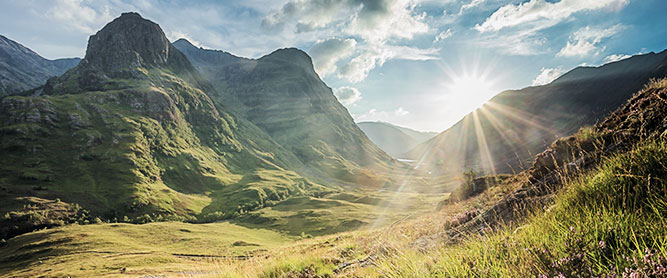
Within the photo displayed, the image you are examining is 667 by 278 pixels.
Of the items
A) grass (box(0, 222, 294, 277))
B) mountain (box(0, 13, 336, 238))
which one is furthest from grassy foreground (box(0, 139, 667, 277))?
mountain (box(0, 13, 336, 238))

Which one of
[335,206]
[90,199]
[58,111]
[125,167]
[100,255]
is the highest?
[58,111]

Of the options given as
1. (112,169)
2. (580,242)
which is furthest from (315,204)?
(580,242)

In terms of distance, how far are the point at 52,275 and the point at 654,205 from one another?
69349mm

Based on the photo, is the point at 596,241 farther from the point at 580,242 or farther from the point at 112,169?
the point at 112,169

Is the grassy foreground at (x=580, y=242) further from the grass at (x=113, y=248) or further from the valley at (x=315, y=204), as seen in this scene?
the grass at (x=113, y=248)

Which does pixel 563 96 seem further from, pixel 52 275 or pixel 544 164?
pixel 52 275

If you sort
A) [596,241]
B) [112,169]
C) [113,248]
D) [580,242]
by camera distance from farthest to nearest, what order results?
1. [112,169]
2. [113,248]
3. [580,242]
4. [596,241]

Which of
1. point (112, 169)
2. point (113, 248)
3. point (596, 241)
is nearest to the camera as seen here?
point (596, 241)

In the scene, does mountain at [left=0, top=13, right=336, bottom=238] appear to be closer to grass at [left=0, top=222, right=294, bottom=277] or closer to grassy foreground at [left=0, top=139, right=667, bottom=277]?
grass at [left=0, top=222, right=294, bottom=277]

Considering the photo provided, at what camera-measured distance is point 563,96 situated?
18900cm

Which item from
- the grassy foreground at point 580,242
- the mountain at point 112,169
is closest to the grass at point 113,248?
the mountain at point 112,169

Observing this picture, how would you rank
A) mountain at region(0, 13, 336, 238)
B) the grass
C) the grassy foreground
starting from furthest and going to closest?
mountain at region(0, 13, 336, 238)
the grass
the grassy foreground

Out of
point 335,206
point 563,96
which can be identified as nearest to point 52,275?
point 335,206

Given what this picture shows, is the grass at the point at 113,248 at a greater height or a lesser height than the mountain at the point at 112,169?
lesser
